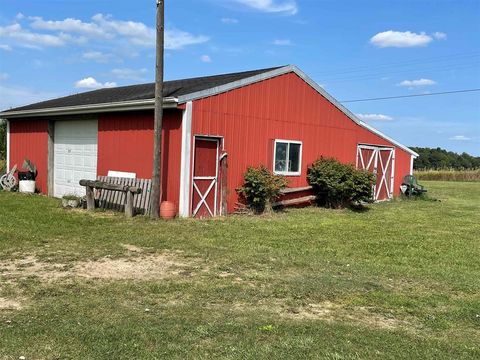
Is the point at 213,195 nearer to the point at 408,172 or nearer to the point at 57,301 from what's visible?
the point at 57,301

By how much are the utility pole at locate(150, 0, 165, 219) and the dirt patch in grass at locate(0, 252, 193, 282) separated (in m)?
3.96

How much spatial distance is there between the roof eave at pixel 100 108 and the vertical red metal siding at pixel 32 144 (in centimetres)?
42

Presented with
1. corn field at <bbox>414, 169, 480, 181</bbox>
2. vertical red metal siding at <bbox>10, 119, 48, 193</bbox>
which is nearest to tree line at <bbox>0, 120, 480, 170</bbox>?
corn field at <bbox>414, 169, 480, 181</bbox>

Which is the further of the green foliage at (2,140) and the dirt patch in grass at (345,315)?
the green foliage at (2,140)

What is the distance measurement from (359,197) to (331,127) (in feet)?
9.46

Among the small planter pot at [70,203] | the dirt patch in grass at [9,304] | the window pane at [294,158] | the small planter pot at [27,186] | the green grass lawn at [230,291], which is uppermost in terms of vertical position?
the window pane at [294,158]

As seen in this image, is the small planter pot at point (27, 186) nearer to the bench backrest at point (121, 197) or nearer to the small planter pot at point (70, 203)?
the small planter pot at point (70, 203)

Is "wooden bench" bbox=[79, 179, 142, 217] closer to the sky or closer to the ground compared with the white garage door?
closer to the ground

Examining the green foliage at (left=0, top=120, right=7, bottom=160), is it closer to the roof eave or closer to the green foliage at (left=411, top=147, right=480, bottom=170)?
the roof eave

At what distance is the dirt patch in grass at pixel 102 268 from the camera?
6254 mm

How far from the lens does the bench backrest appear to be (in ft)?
38.7

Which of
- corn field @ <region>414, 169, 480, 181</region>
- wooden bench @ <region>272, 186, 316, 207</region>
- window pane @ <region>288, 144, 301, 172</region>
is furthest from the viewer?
corn field @ <region>414, 169, 480, 181</region>

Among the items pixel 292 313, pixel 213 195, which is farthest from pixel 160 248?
pixel 213 195

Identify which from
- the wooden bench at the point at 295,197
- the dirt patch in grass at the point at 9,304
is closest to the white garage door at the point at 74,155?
the wooden bench at the point at 295,197
